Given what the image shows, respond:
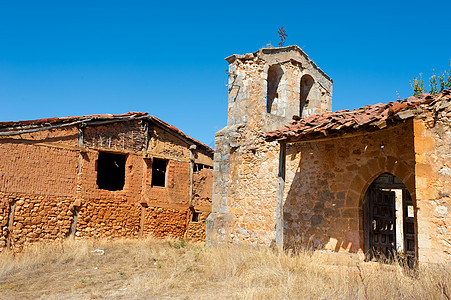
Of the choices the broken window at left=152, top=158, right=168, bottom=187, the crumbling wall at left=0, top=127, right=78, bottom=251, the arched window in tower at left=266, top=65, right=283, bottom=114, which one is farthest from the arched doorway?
the crumbling wall at left=0, top=127, right=78, bottom=251

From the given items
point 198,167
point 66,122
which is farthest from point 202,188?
point 66,122

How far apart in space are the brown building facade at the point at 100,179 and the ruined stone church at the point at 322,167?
11.9 ft

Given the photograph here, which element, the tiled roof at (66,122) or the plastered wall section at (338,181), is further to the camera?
the tiled roof at (66,122)

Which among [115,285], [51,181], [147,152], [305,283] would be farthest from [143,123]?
[305,283]

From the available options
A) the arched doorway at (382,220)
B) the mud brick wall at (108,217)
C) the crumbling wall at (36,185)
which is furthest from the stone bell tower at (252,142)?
the crumbling wall at (36,185)

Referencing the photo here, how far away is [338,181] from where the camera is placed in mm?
9055

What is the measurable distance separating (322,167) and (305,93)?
4.43 meters

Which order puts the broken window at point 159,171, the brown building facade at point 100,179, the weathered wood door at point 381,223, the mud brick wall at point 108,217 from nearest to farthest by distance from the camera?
the weathered wood door at point 381,223, the brown building facade at point 100,179, the mud brick wall at point 108,217, the broken window at point 159,171

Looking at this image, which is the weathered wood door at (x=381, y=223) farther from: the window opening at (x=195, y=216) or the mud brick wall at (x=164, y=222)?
the window opening at (x=195, y=216)

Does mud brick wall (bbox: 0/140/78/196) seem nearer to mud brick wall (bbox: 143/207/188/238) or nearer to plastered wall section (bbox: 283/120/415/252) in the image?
mud brick wall (bbox: 143/207/188/238)

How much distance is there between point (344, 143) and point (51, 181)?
8463 mm

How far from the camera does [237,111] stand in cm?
1198

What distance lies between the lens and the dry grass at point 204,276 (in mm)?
5602

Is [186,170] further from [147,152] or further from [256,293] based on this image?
[256,293]
